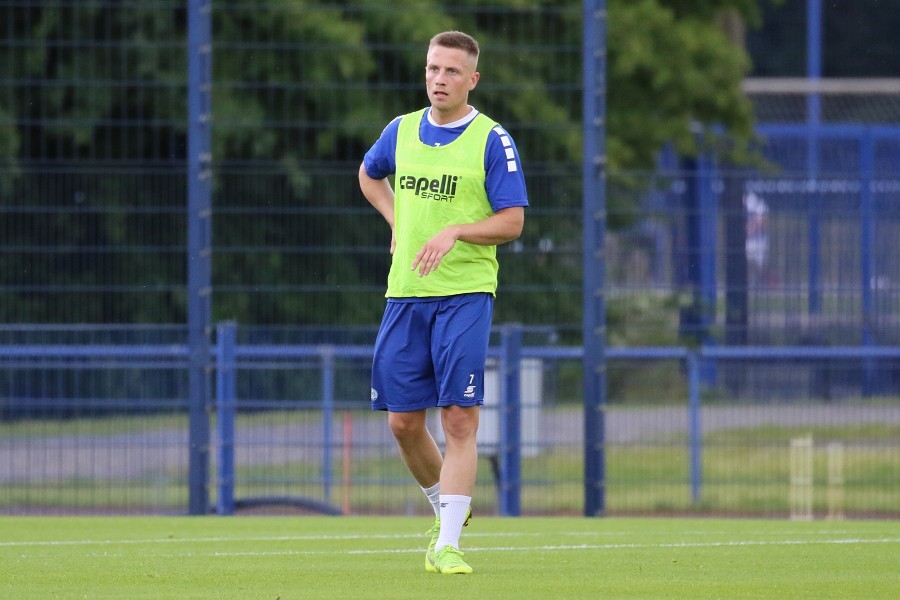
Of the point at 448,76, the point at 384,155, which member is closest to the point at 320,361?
the point at 384,155

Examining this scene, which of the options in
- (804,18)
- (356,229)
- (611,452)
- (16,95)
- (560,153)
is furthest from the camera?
(804,18)

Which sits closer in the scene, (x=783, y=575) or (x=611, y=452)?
(x=783, y=575)

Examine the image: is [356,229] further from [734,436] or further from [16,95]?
[16,95]

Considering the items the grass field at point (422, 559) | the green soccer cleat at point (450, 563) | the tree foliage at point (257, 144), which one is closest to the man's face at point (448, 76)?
the green soccer cleat at point (450, 563)

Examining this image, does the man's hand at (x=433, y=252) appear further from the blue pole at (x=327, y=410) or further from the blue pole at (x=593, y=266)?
the blue pole at (x=327, y=410)

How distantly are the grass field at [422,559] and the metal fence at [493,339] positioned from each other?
161 cm

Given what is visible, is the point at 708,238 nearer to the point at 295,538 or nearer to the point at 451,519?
the point at 295,538

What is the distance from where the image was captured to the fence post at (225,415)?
11.2m

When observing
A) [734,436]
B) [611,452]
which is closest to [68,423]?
[611,452]

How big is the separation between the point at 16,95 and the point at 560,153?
469 cm

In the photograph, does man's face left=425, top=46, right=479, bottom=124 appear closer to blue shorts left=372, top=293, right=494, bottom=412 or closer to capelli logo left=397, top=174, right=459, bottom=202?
capelli logo left=397, top=174, right=459, bottom=202

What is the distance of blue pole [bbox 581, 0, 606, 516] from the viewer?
428 inches

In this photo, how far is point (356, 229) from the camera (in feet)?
37.6

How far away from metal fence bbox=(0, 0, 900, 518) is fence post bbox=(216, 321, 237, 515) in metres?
0.02
